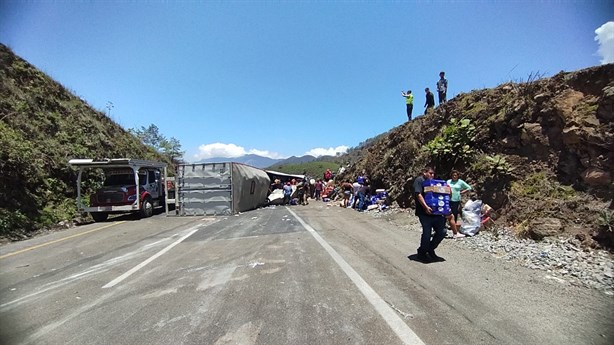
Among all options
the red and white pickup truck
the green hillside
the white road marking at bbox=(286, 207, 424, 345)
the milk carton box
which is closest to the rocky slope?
the milk carton box

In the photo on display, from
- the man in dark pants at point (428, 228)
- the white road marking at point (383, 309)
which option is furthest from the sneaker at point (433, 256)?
the white road marking at point (383, 309)

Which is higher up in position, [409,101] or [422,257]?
[409,101]

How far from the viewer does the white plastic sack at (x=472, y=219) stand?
31.3 ft

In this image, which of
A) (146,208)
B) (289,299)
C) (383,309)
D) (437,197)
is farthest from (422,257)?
(146,208)

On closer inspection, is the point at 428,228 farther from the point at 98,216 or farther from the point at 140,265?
the point at 98,216

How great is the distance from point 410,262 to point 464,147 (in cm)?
751

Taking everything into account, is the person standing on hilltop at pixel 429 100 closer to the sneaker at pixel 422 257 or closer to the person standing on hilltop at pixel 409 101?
the person standing on hilltop at pixel 409 101

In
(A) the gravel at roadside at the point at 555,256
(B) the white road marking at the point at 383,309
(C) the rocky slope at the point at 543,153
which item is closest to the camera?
(B) the white road marking at the point at 383,309

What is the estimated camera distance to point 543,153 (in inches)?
410

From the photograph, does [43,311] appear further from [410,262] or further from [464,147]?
[464,147]

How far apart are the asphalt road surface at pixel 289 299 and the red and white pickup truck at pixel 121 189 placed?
784 cm

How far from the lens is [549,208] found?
8766 mm

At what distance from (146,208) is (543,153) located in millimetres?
16755

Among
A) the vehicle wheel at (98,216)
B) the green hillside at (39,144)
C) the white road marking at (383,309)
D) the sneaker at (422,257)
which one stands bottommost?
the white road marking at (383,309)
